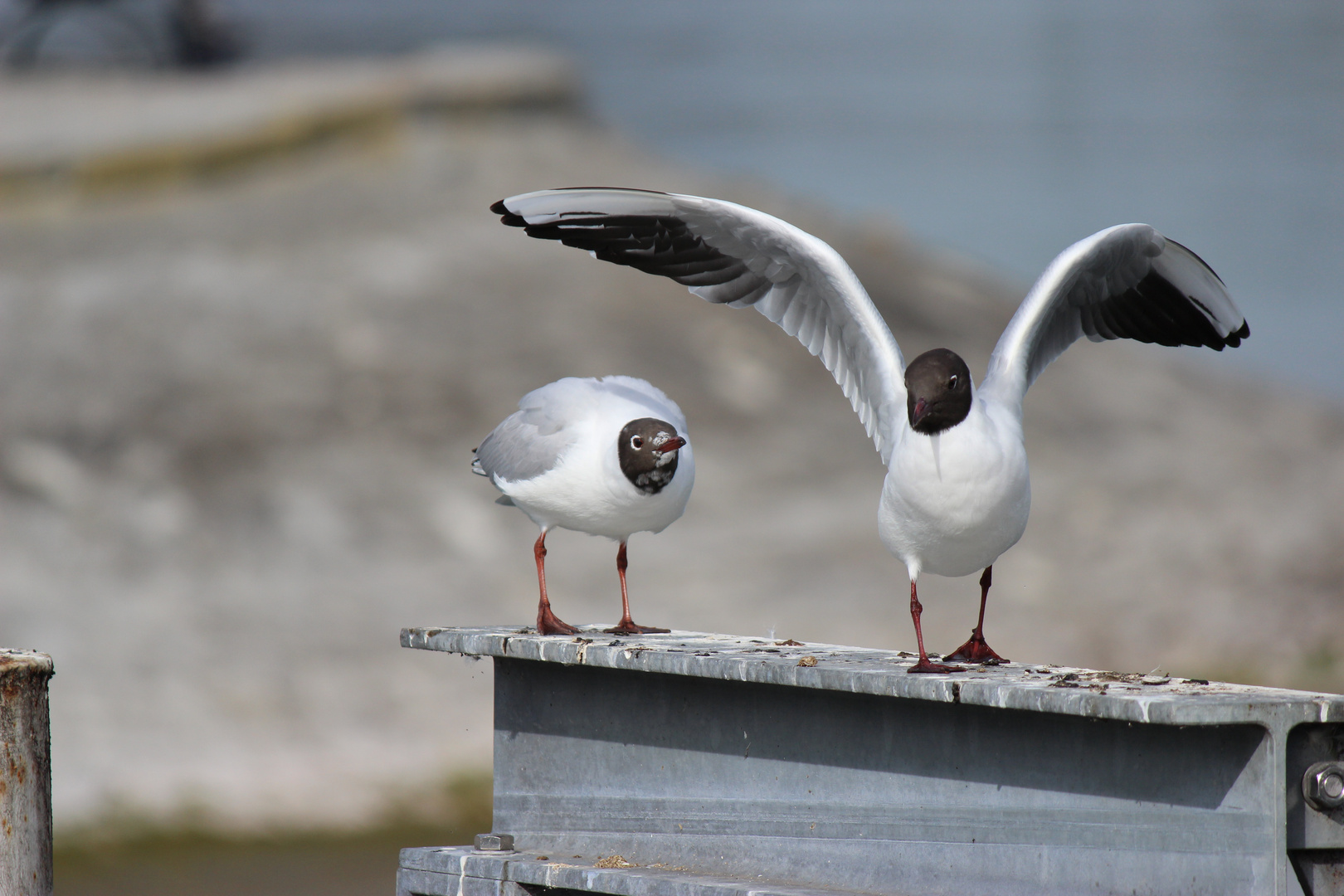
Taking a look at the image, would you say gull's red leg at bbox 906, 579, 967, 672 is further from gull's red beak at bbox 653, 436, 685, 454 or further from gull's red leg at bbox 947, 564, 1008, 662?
gull's red beak at bbox 653, 436, 685, 454

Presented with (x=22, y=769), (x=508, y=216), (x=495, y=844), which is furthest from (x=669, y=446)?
(x=22, y=769)

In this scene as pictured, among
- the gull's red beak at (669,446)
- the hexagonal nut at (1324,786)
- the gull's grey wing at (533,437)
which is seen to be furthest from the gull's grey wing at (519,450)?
the hexagonal nut at (1324,786)

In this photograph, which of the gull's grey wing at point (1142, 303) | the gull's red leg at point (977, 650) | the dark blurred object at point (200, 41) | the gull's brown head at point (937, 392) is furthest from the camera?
the dark blurred object at point (200, 41)

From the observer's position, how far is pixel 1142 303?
591 centimetres

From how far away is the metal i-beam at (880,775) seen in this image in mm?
4070

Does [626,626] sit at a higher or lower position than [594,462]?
lower

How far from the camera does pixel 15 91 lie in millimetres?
23188

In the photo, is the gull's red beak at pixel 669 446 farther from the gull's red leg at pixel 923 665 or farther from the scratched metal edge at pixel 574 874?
the scratched metal edge at pixel 574 874

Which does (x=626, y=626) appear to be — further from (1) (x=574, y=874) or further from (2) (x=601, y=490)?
(1) (x=574, y=874)

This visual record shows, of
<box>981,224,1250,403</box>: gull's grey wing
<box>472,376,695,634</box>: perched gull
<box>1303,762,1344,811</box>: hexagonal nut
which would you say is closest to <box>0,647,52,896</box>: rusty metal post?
<box>472,376,695,634</box>: perched gull

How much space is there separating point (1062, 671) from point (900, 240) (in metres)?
18.5

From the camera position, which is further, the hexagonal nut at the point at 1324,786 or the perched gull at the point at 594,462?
the perched gull at the point at 594,462

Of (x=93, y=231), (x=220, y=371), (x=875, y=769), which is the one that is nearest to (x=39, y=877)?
(x=875, y=769)

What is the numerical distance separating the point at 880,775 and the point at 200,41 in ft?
69.6
